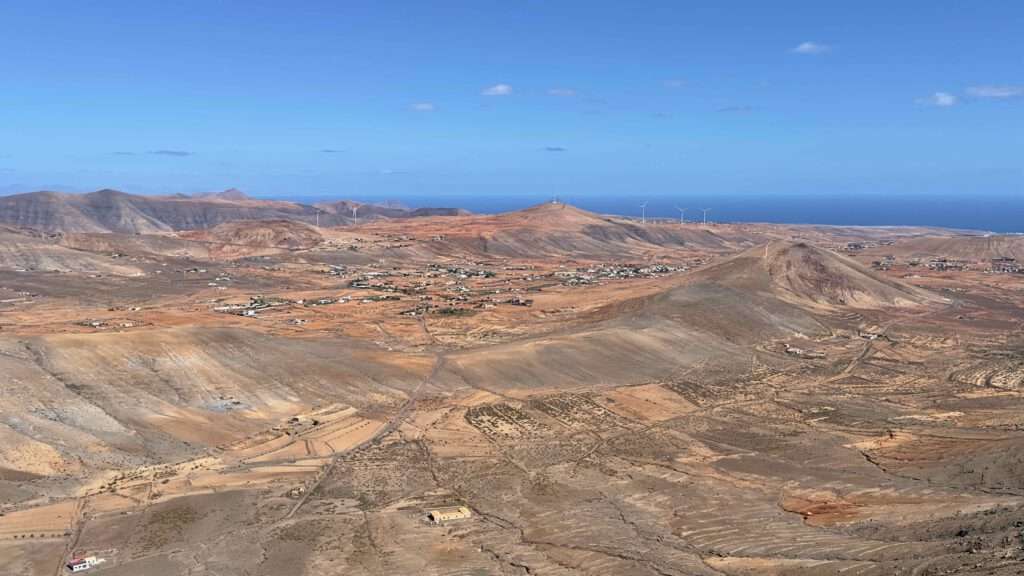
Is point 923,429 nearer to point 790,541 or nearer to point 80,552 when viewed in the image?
point 790,541

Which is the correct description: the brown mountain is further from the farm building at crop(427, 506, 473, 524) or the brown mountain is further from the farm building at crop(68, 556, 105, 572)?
the farm building at crop(68, 556, 105, 572)

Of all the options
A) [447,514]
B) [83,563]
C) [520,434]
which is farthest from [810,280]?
[83,563]

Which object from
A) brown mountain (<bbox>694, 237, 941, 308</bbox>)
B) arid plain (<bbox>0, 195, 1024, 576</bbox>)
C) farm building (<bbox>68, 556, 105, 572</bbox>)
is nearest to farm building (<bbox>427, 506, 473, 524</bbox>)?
arid plain (<bbox>0, 195, 1024, 576</bbox>)

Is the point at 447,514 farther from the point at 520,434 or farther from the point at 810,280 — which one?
the point at 810,280

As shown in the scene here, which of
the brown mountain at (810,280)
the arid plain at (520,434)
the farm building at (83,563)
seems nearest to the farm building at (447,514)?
the arid plain at (520,434)

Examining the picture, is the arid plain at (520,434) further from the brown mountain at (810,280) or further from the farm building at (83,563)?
the brown mountain at (810,280)
